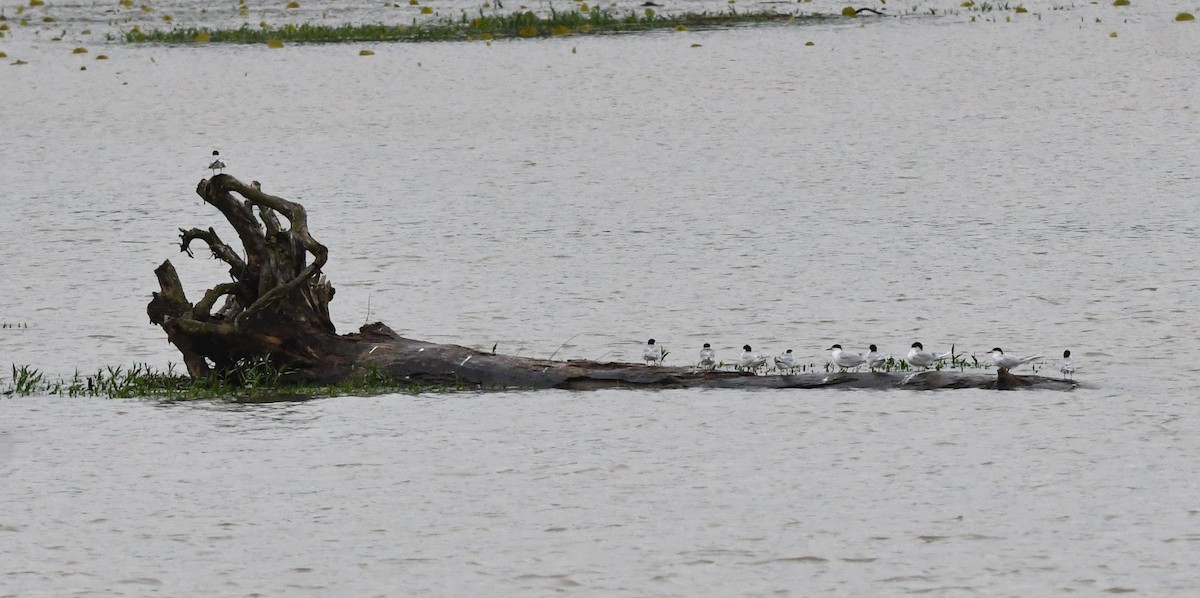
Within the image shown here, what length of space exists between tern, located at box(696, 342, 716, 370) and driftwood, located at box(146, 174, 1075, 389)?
0.97ft

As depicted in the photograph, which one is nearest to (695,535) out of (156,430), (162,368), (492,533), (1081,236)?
(492,533)

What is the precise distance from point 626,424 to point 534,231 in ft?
31.5

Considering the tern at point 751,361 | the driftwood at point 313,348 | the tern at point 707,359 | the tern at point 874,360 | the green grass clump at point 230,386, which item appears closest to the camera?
the driftwood at point 313,348

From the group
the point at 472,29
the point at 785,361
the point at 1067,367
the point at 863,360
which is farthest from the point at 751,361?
the point at 472,29

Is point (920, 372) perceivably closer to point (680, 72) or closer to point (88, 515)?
point (88, 515)

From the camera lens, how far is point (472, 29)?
42562mm

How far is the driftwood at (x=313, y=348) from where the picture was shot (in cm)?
1441

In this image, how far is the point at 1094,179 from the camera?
25.5 m

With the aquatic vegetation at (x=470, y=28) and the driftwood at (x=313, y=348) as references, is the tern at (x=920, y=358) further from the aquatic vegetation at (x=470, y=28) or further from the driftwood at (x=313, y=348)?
the aquatic vegetation at (x=470, y=28)

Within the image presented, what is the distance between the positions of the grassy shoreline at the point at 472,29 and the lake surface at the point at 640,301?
1.85m

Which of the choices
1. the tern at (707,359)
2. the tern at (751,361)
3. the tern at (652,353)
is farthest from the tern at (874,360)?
the tern at (652,353)

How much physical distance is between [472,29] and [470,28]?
11 cm

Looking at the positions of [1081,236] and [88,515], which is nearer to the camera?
[88,515]

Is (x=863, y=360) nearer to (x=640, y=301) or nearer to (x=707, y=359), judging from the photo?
(x=707, y=359)
